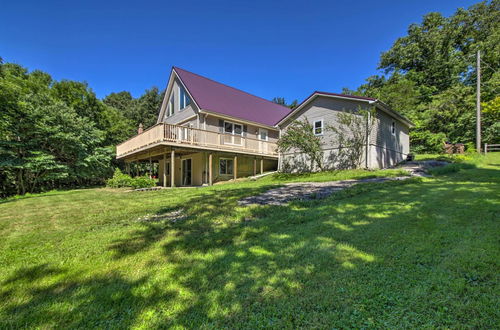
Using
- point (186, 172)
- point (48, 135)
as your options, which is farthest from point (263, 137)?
point (48, 135)

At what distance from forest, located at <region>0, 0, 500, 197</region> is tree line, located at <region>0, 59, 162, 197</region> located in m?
0.06

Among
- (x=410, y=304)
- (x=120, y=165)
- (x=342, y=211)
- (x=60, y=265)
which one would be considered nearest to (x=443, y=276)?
(x=410, y=304)

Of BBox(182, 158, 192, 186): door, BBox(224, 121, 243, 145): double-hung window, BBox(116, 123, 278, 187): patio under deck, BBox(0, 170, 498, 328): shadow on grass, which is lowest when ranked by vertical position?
BBox(0, 170, 498, 328): shadow on grass

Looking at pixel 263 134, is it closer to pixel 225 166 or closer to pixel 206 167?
pixel 225 166

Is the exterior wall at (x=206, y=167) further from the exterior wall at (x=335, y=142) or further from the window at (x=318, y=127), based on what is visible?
the window at (x=318, y=127)

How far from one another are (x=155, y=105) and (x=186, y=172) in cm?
2184

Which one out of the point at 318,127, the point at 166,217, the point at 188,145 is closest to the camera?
the point at 166,217

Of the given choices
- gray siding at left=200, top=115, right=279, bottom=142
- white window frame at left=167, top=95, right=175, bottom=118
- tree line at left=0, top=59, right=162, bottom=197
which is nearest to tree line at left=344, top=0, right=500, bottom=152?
gray siding at left=200, top=115, right=279, bottom=142

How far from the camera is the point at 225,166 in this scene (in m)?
17.1

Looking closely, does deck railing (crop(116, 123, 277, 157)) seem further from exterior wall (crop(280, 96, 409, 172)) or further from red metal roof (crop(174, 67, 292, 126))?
exterior wall (crop(280, 96, 409, 172))

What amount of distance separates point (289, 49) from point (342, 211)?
1994 centimetres

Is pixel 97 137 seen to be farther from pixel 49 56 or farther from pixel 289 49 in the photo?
pixel 289 49

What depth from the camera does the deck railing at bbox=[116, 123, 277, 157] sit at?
1270 centimetres

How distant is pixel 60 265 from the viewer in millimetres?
2957
